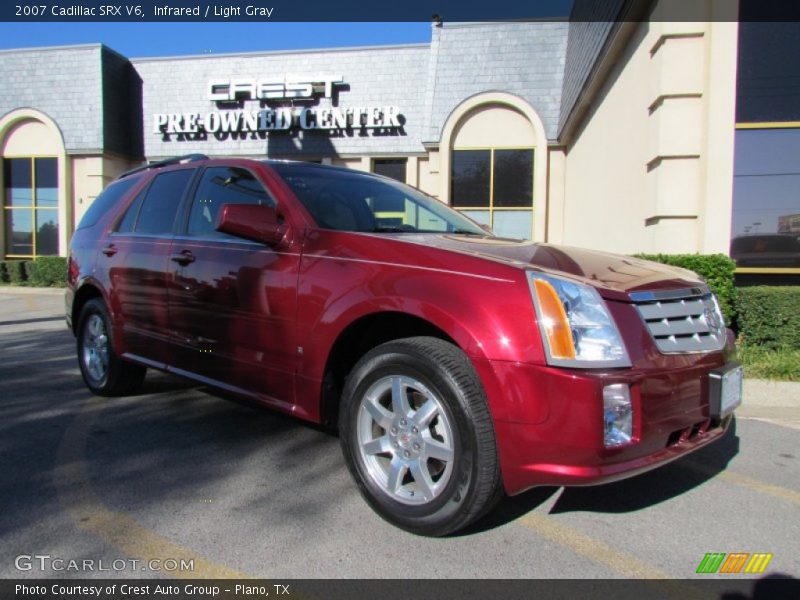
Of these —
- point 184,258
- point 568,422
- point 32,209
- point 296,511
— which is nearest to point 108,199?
point 184,258

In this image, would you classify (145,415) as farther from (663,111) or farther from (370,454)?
(663,111)

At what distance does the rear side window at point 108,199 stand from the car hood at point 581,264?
2.95 m

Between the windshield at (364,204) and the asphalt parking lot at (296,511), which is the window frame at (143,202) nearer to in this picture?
the windshield at (364,204)

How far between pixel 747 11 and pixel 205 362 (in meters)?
7.62

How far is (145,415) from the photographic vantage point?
15.5 ft

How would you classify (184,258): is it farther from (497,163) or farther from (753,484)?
(497,163)

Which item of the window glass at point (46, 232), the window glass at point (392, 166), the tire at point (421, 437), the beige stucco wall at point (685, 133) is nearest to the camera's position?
the tire at point (421, 437)

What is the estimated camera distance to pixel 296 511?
3.10 metres

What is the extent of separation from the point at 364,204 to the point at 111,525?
2.26 meters

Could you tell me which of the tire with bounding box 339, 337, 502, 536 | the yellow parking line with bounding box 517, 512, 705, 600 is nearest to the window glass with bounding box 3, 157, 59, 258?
the tire with bounding box 339, 337, 502, 536

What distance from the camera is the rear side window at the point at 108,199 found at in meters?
5.16

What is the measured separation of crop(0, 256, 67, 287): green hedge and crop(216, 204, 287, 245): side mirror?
1597 cm

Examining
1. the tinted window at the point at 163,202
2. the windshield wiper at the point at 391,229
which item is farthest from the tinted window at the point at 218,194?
the windshield wiper at the point at 391,229

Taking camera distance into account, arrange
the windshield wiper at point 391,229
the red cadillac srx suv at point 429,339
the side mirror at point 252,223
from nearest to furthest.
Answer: the red cadillac srx suv at point 429,339 → the side mirror at point 252,223 → the windshield wiper at point 391,229
